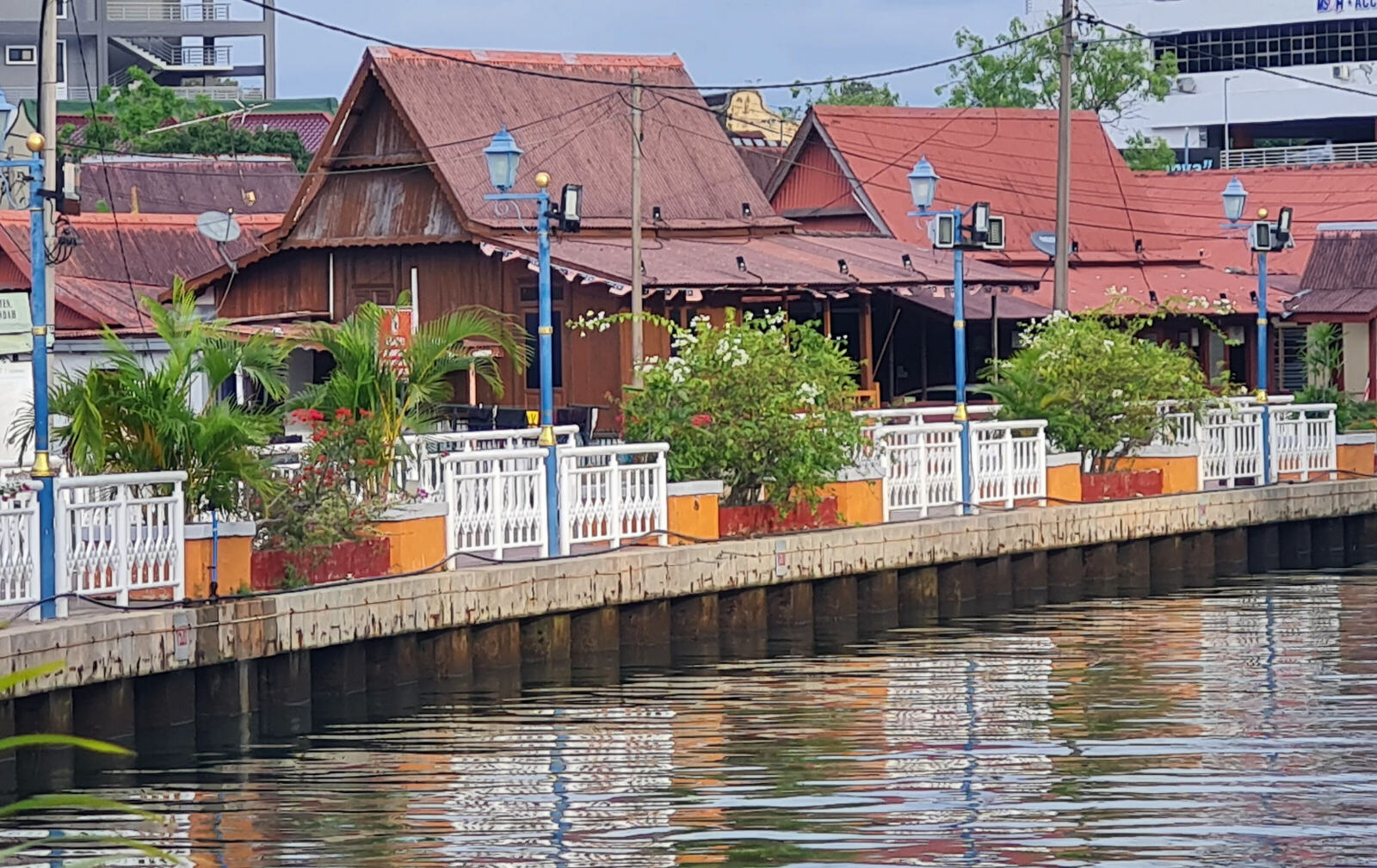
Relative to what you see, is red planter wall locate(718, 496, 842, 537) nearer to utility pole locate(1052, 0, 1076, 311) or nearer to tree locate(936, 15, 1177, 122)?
utility pole locate(1052, 0, 1076, 311)

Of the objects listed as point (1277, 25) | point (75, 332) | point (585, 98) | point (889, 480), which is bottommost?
point (889, 480)

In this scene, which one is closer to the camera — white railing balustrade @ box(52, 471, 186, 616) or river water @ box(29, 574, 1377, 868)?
river water @ box(29, 574, 1377, 868)

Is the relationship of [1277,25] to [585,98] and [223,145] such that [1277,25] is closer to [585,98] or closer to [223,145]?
[223,145]

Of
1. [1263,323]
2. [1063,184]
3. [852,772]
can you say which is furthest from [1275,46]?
[852,772]

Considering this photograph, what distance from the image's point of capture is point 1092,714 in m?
17.2

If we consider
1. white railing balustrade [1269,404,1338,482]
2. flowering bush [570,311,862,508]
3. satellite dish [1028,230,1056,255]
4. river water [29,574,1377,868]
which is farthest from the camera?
satellite dish [1028,230,1056,255]

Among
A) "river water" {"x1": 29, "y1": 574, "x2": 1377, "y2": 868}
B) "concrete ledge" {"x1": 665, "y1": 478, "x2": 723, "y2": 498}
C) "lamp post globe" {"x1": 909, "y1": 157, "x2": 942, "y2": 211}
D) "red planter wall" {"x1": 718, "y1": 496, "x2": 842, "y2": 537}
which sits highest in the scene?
"lamp post globe" {"x1": 909, "y1": 157, "x2": 942, "y2": 211}

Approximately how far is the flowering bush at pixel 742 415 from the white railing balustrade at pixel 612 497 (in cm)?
64

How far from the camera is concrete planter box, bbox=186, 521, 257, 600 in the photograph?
1672 cm

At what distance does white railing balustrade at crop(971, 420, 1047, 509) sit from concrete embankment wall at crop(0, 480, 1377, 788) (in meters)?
0.43

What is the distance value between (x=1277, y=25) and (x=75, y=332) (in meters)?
62.7

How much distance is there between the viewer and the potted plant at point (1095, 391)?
26250 mm

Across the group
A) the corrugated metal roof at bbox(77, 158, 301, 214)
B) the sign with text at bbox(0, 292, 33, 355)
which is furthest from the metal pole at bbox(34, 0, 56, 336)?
the corrugated metal roof at bbox(77, 158, 301, 214)

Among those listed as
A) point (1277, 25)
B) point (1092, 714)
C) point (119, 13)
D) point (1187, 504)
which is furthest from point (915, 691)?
point (119, 13)
